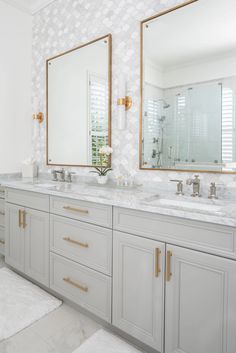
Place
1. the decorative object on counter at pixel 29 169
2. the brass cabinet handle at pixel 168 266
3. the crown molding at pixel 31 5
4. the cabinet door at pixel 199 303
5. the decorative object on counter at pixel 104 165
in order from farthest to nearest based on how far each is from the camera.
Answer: the decorative object on counter at pixel 29 169 → the crown molding at pixel 31 5 → the decorative object on counter at pixel 104 165 → the brass cabinet handle at pixel 168 266 → the cabinet door at pixel 199 303

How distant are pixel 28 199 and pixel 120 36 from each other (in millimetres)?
1627

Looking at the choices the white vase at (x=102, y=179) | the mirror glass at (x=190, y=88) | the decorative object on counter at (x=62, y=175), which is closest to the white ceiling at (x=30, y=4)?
the mirror glass at (x=190, y=88)

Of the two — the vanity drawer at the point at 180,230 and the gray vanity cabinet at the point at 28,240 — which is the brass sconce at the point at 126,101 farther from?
the gray vanity cabinet at the point at 28,240

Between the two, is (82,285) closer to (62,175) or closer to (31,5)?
(62,175)

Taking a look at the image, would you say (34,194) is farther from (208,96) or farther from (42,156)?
(208,96)

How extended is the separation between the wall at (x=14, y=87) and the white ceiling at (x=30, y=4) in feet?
0.17

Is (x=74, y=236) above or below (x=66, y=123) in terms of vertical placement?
below

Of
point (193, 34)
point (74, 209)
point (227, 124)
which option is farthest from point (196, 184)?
point (193, 34)

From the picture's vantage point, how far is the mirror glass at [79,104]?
239cm

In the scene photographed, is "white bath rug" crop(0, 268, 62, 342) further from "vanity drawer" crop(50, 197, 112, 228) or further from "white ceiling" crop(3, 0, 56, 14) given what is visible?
"white ceiling" crop(3, 0, 56, 14)

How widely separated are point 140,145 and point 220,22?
1.00m

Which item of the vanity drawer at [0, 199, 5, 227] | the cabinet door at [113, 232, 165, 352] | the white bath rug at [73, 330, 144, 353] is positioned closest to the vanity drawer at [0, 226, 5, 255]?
the vanity drawer at [0, 199, 5, 227]

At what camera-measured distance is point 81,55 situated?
8.50 feet

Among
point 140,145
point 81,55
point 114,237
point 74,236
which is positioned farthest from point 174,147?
point 81,55
